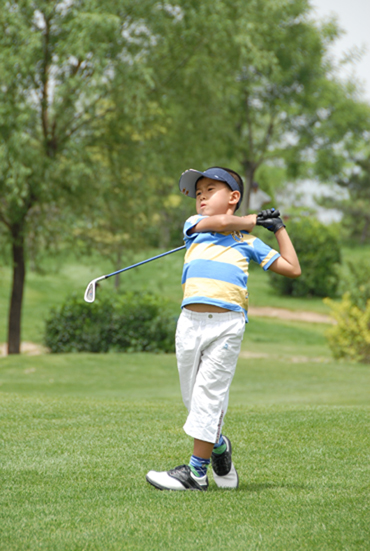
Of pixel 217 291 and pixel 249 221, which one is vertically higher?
pixel 249 221

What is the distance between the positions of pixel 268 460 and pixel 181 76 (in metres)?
11.2

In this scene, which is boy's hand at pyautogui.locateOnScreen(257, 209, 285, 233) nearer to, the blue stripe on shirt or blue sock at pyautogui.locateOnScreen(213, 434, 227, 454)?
the blue stripe on shirt

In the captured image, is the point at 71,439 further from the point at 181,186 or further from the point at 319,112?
the point at 319,112

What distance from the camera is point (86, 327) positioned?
13.6 m

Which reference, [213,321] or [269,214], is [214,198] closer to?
[269,214]

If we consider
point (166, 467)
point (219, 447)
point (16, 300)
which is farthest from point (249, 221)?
point (16, 300)

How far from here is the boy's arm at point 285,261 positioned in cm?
335

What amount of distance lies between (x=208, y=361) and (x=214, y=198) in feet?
3.04

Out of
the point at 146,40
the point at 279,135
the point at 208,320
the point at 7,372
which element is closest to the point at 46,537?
the point at 208,320

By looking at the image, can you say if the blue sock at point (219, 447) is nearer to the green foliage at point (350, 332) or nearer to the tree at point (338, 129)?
the green foliage at point (350, 332)

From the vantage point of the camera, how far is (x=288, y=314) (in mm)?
23328

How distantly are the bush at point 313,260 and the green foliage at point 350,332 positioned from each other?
1251 centimetres

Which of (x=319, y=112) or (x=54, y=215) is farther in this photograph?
(x=319, y=112)

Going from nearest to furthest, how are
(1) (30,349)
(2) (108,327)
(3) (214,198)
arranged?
(3) (214,198) → (2) (108,327) → (1) (30,349)
